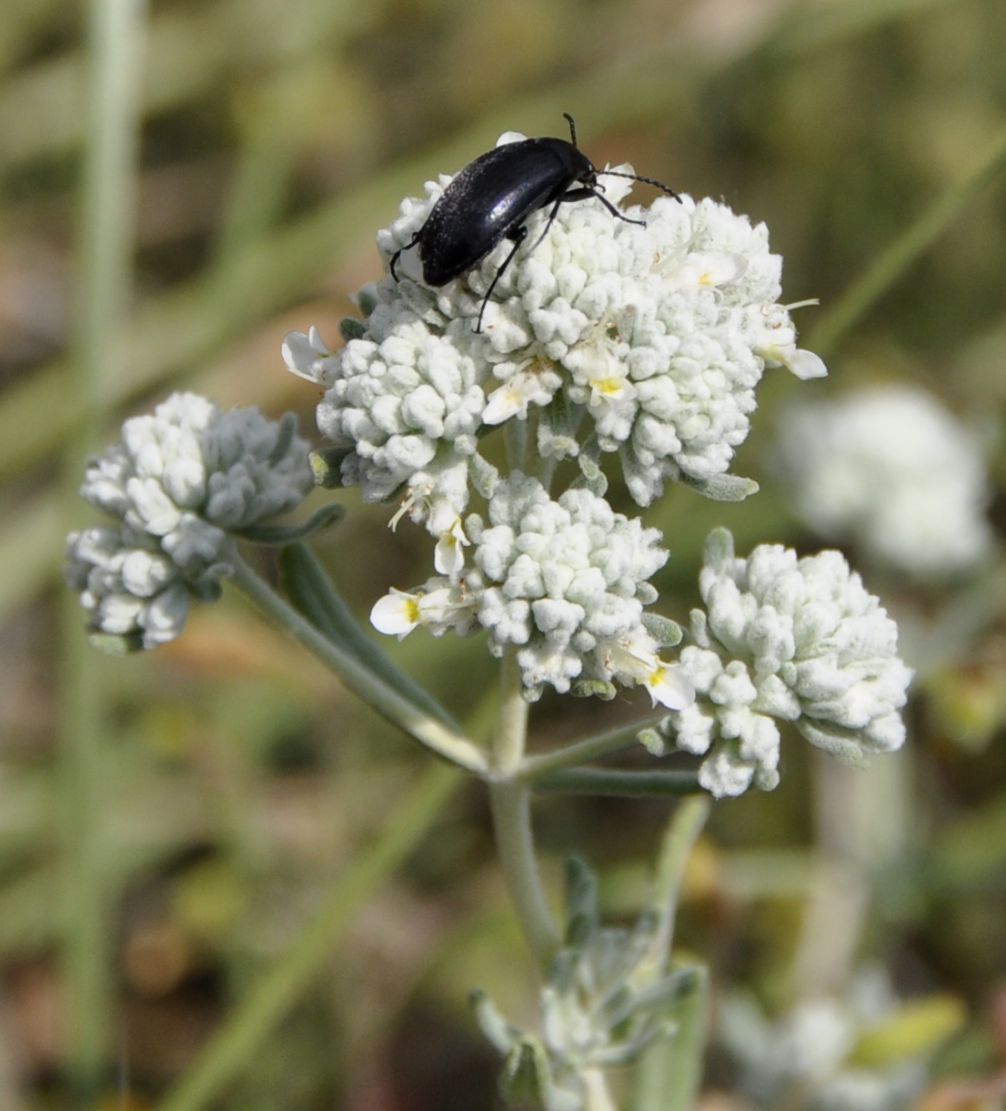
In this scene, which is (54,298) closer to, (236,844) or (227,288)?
(227,288)

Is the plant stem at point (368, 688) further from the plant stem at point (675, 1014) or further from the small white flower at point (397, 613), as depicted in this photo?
the plant stem at point (675, 1014)

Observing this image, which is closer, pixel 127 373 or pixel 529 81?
pixel 127 373

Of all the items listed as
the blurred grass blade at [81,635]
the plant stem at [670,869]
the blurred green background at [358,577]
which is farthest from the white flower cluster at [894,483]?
the blurred grass blade at [81,635]

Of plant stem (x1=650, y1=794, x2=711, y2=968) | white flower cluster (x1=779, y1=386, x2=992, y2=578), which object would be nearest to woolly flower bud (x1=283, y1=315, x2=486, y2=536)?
plant stem (x1=650, y1=794, x2=711, y2=968)

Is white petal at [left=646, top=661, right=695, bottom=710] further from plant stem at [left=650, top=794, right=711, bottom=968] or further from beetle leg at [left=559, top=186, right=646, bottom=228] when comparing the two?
beetle leg at [left=559, top=186, right=646, bottom=228]

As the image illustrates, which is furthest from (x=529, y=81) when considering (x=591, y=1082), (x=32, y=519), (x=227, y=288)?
(x=591, y=1082)
